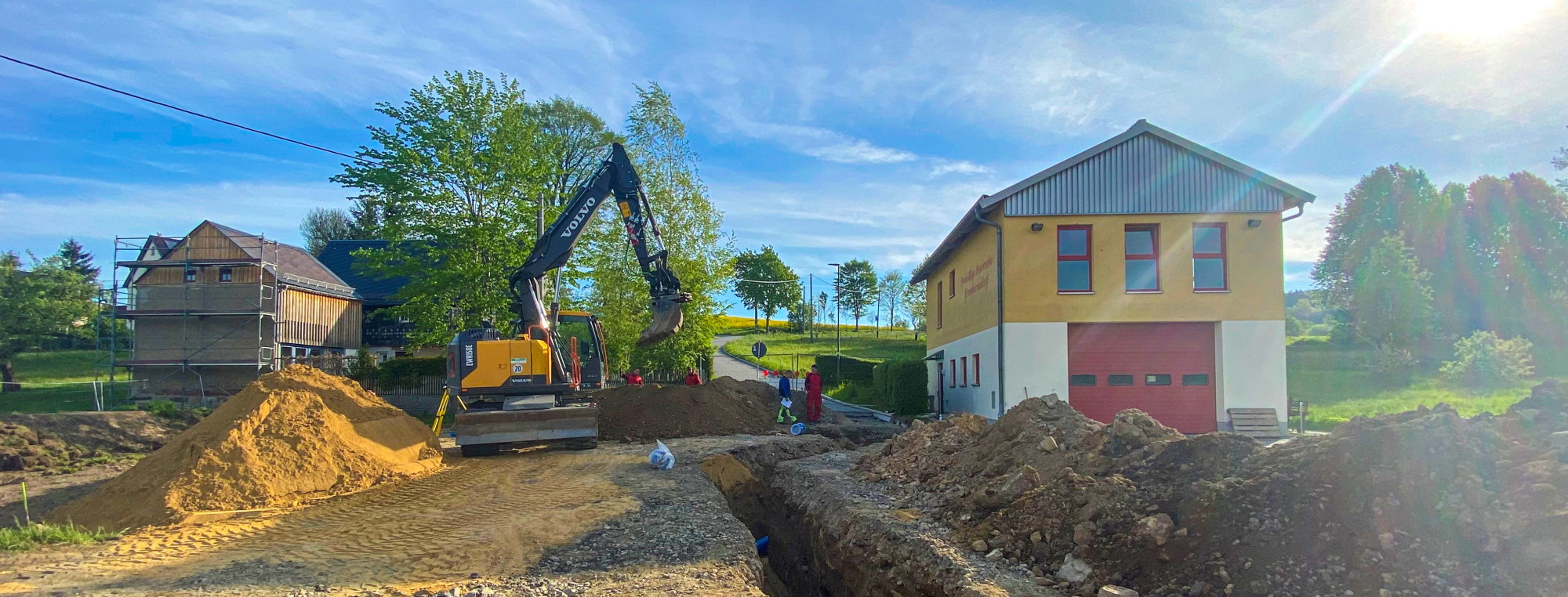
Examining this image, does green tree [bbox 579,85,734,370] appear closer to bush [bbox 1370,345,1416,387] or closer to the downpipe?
the downpipe

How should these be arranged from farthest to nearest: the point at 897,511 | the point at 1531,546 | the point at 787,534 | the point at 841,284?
1. the point at 841,284
2. the point at 787,534
3. the point at 897,511
4. the point at 1531,546

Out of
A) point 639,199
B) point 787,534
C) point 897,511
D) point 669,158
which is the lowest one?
point 787,534

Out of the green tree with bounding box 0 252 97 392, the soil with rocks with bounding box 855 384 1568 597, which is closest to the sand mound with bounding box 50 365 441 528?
the soil with rocks with bounding box 855 384 1568 597

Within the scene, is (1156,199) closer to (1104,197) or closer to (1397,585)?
(1104,197)

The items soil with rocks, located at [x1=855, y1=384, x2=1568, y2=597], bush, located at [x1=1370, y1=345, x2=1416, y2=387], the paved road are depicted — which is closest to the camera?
soil with rocks, located at [x1=855, y1=384, x2=1568, y2=597]

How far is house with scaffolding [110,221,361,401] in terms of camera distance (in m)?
26.9

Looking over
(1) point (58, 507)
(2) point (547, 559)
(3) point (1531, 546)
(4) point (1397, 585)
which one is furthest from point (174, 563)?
(3) point (1531, 546)

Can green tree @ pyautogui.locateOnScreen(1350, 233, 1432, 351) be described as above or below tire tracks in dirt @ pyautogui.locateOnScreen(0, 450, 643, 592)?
above

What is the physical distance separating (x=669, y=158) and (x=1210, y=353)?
17.0 meters

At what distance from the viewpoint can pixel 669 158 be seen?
2741cm

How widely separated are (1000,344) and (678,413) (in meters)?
7.22

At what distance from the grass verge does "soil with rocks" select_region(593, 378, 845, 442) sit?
9915 millimetres

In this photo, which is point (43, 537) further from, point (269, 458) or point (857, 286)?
point (857, 286)

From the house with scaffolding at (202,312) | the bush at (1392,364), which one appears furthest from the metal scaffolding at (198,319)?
the bush at (1392,364)
